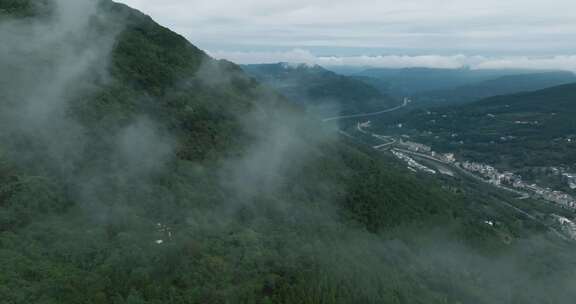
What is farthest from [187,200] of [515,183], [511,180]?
[511,180]

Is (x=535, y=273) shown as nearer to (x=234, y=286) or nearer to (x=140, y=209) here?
(x=234, y=286)

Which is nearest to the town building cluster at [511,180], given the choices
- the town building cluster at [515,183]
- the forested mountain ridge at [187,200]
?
the town building cluster at [515,183]

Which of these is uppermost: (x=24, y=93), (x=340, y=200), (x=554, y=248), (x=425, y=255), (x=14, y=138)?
(x=24, y=93)

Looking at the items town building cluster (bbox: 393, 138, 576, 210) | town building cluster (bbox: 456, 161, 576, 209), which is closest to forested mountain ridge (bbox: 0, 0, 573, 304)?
town building cluster (bbox: 456, 161, 576, 209)

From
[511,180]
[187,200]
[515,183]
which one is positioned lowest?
[515,183]

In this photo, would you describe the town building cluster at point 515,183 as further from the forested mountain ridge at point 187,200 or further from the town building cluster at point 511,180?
the forested mountain ridge at point 187,200

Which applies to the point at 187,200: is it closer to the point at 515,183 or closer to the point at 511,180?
the point at 515,183

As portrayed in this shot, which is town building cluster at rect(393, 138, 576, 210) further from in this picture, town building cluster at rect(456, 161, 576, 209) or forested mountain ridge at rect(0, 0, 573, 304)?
forested mountain ridge at rect(0, 0, 573, 304)

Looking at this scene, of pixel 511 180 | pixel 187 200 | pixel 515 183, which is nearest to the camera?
pixel 187 200

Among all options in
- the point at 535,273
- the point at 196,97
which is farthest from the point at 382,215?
the point at 196,97
